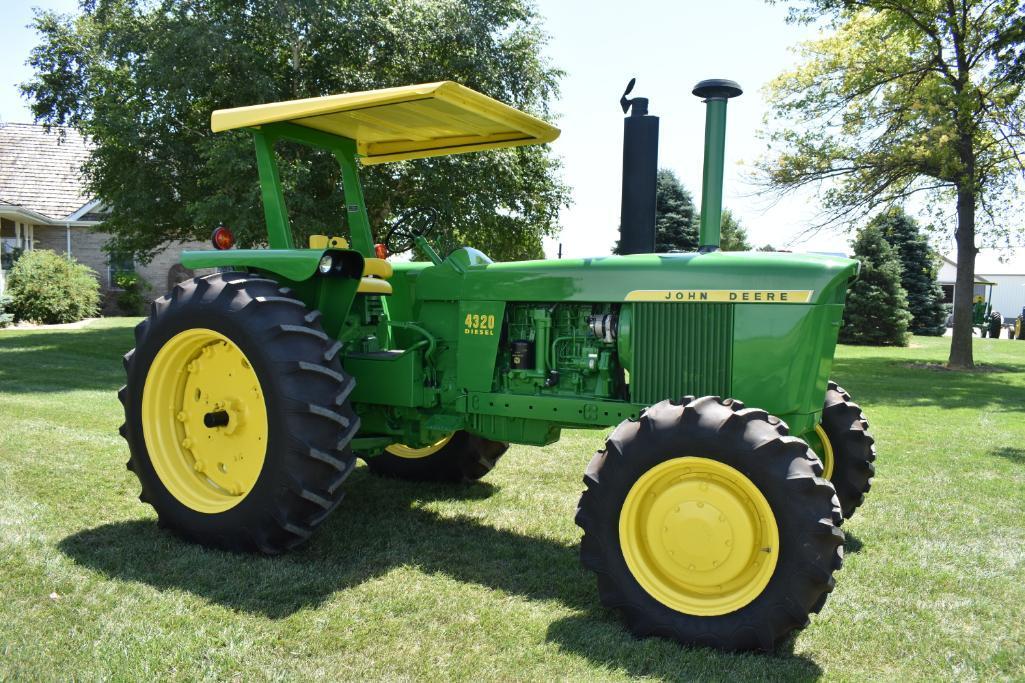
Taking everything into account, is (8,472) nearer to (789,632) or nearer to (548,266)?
(548,266)

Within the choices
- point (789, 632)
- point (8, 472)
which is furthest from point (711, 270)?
point (8, 472)

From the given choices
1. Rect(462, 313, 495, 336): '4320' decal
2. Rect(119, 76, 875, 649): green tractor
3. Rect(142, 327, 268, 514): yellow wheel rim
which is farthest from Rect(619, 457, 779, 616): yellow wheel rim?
Rect(142, 327, 268, 514): yellow wheel rim

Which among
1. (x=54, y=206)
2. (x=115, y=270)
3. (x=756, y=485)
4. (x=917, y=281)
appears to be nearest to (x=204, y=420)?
(x=756, y=485)

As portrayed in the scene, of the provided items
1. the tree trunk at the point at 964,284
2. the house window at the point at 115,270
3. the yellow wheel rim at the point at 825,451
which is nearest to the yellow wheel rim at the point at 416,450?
the yellow wheel rim at the point at 825,451

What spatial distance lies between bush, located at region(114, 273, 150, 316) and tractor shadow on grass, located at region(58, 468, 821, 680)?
23.6m

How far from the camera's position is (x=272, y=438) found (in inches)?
158

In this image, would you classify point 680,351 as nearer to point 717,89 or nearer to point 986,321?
point 717,89

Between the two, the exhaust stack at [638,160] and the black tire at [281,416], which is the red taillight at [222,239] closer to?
the black tire at [281,416]

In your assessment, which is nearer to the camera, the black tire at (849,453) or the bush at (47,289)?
the black tire at (849,453)

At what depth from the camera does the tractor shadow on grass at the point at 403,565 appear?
321 cm

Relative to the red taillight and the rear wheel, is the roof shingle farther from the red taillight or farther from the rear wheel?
the rear wheel

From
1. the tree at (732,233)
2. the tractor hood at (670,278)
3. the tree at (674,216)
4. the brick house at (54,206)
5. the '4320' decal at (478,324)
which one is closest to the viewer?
the tractor hood at (670,278)

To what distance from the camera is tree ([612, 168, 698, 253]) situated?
24641mm

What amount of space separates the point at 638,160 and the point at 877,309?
22171mm
